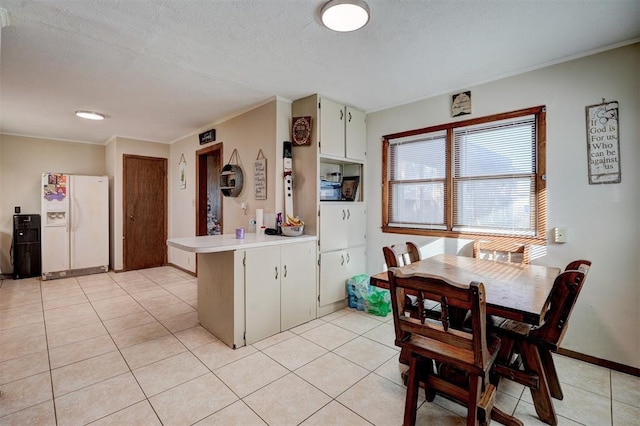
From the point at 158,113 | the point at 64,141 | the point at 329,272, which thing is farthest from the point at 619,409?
the point at 64,141

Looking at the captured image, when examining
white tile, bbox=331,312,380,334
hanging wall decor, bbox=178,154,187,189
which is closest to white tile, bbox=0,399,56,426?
white tile, bbox=331,312,380,334

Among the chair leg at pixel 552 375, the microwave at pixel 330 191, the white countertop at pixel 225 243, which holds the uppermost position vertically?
the microwave at pixel 330 191

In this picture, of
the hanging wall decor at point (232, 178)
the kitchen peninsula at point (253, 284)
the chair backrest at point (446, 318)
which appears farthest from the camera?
the hanging wall decor at point (232, 178)

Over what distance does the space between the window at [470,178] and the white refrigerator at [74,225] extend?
5.13m

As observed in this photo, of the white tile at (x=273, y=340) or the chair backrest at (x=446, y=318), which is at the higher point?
the chair backrest at (x=446, y=318)

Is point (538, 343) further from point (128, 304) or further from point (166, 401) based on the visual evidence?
point (128, 304)

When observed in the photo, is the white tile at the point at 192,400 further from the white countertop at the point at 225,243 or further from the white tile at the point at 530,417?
the white tile at the point at 530,417

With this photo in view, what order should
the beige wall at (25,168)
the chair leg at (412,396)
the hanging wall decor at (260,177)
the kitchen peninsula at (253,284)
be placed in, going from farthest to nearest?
the beige wall at (25,168) → the hanging wall decor at (260,177) → the kitchen peninsula at (253,284) → the chair leg at (412,396)

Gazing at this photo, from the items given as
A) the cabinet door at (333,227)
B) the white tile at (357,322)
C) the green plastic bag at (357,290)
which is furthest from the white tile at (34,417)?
the green plastic bag at (357,290)

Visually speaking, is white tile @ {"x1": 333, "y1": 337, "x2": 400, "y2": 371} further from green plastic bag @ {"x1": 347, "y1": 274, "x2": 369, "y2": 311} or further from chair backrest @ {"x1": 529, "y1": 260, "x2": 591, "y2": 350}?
chair backrest @ {"x1": 529, "y1": 260, "x2": 591, "y2": 350}

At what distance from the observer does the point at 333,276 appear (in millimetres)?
3564

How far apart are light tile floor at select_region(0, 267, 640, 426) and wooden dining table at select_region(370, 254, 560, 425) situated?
2.16 ft

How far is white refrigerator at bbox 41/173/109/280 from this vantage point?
497 centimetres

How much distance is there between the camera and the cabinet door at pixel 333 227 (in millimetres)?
3428
